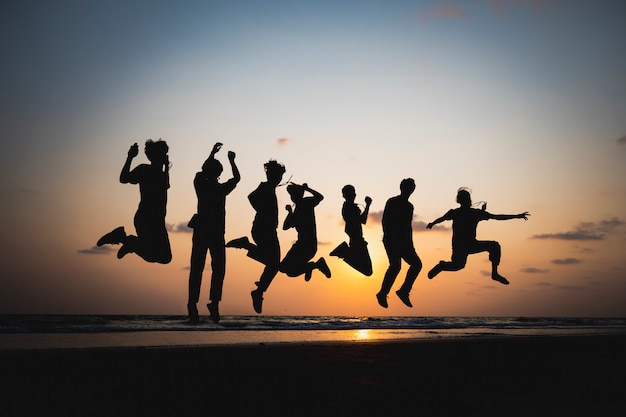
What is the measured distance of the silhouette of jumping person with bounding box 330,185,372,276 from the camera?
45.4 ft

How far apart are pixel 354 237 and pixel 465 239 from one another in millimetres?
2955

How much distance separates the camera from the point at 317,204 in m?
13.2

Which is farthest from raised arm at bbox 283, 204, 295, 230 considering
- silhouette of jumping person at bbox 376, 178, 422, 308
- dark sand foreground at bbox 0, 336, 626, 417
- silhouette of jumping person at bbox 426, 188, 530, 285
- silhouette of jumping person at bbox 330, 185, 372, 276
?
dark sand foreground at bbox 0, 336, 626, 417

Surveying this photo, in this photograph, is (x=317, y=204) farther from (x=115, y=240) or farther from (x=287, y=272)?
(x=115, y=240)

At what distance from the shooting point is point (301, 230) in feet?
43.5

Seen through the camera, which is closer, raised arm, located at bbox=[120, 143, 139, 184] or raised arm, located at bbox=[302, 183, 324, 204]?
raised arm, located at bbox=[120, 143, 139, 184]

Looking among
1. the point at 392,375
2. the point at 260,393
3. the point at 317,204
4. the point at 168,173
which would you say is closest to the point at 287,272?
the point at 317,204

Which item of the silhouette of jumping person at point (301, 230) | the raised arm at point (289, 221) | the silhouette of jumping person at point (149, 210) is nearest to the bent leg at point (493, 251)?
the silhouette of jumping person at point (301, 230)

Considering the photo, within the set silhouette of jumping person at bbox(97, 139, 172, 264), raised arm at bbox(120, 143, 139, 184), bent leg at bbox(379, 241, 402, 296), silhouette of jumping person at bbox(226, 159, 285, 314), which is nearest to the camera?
raised arm at bbox(120, 143, 139, 184)

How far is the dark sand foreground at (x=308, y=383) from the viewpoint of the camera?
4.09 metres

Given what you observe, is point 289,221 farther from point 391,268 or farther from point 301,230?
point 391,268

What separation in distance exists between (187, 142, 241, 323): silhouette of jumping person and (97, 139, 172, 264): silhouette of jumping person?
622 millimetres

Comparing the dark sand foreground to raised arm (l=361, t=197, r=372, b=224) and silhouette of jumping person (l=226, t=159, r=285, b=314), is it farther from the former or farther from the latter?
raised arm (l=361, t=197, r=372, b=224)

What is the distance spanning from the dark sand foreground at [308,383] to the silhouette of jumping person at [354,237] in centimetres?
571
